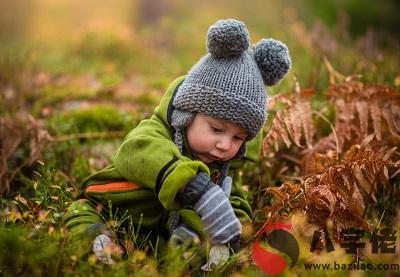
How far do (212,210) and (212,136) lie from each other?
1.48ft

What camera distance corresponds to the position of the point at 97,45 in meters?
9.38

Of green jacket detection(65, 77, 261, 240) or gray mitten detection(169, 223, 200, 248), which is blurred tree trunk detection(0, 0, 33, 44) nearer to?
green jacket detection(65, 77, 261, 240)

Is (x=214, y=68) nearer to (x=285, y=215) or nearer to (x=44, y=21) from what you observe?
(x=285, y=215)

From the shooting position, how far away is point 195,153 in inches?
113

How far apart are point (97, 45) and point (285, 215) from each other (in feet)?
24.0

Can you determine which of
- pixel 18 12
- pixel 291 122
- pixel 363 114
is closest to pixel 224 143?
pixel 291 122

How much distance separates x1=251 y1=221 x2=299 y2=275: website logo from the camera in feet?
7.72

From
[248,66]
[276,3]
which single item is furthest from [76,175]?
[276,3]

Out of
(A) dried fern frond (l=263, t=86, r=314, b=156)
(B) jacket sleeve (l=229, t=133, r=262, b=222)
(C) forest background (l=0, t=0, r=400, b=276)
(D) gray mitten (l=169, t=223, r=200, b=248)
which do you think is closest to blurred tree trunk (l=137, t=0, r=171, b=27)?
(C) forest background (l=0, t=0, r=400, b=276)

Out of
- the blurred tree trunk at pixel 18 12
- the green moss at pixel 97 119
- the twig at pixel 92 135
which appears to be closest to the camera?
the twig at pixel 92 135

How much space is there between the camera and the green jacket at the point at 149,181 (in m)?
2.49

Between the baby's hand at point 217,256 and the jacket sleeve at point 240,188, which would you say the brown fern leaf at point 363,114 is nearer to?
the jacket sleeve at point 240,188

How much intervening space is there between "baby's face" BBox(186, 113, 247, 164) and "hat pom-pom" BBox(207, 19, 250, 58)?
378 mm

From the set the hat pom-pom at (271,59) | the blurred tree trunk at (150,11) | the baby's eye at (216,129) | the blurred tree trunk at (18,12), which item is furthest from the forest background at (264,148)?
the blurred tree trunk at (18,12)
